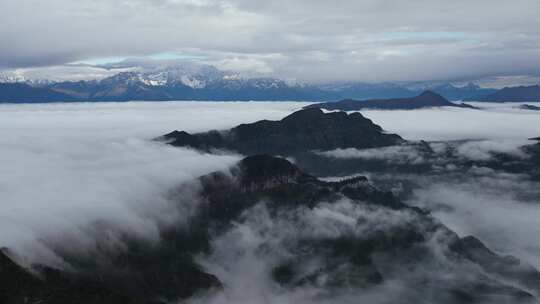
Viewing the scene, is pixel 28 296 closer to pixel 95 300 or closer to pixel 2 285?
pixel 2 285

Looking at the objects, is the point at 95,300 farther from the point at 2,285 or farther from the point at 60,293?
the point at 2,285

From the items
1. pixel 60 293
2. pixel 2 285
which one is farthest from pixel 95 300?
pixel 2 285

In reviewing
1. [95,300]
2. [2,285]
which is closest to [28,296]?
[2,285]
